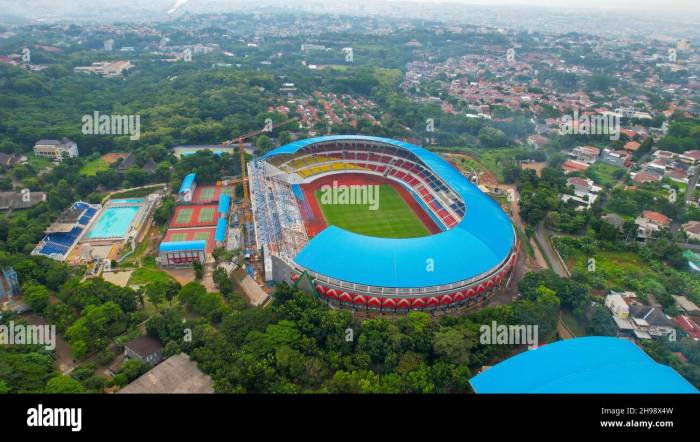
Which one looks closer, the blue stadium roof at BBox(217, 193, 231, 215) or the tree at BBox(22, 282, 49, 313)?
the tree at BBox(22, 282, 49, 313)

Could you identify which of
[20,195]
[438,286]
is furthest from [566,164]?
[20,195]

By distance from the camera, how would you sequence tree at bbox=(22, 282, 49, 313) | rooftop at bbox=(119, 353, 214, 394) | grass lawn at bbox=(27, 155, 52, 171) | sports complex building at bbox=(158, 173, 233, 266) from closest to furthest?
rooftop at bbox=(119, 353, 214, 394) → tree at bbox=(22, 282, 49, 313) → sports complex building at bbox=(158, 173, 233, 266) → grass lawn at bbox=(27, 155, 52, 171)

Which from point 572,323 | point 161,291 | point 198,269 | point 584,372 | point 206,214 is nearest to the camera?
point 584,372

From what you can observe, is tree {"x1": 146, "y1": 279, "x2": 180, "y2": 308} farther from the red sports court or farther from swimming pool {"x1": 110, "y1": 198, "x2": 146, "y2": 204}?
swimming pool {"x1": 110, "y1": 198, "x2": 146, "y2": 204}

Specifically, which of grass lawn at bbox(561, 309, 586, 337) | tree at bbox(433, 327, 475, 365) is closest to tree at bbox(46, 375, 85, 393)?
tree at bbox(433, 327, 475, 365)

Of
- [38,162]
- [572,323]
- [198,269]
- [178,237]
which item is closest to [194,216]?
[178,237]

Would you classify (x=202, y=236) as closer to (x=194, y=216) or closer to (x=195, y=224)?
(x=195, y=224)

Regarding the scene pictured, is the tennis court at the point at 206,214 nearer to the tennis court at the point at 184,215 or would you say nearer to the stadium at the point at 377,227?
the tennis court at the point at 184,215
